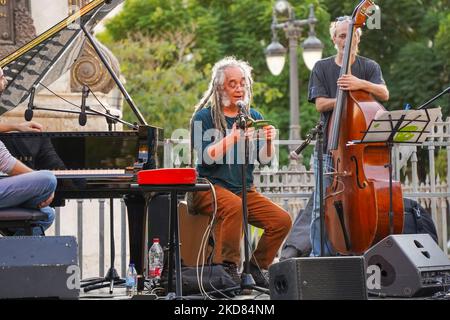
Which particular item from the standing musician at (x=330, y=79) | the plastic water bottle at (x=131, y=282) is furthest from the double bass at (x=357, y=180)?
the plastic water bottle at (x=131, y=282)

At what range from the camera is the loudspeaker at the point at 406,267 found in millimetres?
7250

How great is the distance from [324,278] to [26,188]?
2051mm

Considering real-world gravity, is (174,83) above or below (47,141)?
above

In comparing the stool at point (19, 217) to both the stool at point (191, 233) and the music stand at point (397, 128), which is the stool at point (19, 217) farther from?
the music stand at point (397, 128)

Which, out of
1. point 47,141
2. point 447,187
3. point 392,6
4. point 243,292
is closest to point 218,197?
point 243,292

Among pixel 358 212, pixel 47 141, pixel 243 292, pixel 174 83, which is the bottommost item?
pixel 243 292

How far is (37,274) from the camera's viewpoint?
20.3 feet

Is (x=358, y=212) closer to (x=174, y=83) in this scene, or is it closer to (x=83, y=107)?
(x=83, y=107)

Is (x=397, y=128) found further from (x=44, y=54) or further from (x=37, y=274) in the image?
(x=37, y=274)

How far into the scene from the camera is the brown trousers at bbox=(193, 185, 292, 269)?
791 cm

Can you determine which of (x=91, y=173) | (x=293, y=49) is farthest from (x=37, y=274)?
(x=293, y=49)

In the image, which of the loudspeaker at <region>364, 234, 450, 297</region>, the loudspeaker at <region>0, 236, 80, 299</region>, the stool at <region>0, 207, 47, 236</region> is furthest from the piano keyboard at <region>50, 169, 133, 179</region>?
the loudspeaker at <region>364, 234, 450, 297</region>
